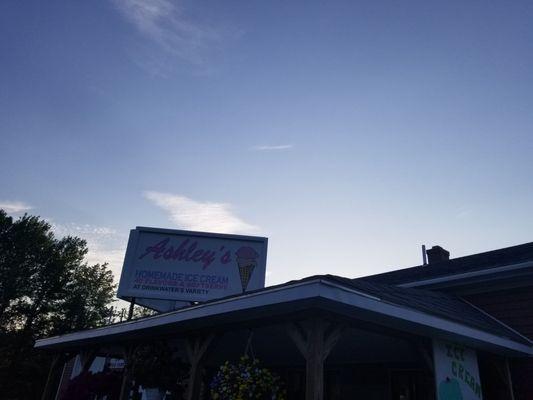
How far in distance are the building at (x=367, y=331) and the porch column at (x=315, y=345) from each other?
1 centimetres

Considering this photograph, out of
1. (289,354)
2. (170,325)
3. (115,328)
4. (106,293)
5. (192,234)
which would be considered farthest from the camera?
(106,293)

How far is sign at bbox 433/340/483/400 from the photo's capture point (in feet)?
20.2

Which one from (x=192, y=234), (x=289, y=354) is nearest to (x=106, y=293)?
(x=192, y=234)

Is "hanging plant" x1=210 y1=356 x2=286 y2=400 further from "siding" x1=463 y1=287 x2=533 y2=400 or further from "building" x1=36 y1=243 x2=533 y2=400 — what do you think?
"siding" x1=463 y1=287 x2=533 y2=400

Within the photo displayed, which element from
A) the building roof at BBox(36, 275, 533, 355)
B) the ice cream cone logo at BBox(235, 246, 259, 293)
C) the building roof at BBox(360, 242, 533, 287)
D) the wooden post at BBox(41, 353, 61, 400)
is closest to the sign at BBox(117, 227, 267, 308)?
the ice cream cone logo at BBox(235, 246, 259, 293)

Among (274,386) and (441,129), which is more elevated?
(441,129)

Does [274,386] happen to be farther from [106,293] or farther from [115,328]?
[106,293]

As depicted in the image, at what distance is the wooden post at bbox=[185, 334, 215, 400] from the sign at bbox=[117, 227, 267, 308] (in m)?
7.82

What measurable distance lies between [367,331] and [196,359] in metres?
2.99

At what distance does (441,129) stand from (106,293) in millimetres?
47747

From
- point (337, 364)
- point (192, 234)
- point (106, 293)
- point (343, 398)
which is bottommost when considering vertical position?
point (343, 398)

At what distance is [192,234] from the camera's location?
52.4 feet

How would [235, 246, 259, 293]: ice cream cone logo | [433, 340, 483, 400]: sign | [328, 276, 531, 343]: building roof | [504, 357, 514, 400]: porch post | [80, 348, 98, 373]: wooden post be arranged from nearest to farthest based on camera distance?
[328, 276, 531, 343]: building roof, [433, 340, 483, 400]: sign, [504, 357, 514, 400]: porch post, [80, 348, 98, 373]: wooden post, [235, 246, 259, 293]: ice cream cone logo

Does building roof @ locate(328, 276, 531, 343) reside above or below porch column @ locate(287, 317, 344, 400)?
above
